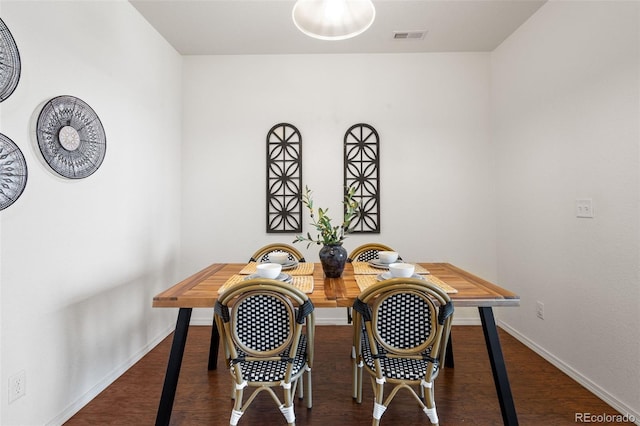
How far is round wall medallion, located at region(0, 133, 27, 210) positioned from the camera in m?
1.41

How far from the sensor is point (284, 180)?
3.17 meters

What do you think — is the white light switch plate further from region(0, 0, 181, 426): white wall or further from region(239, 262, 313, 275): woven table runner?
region(0, 0, 181, 426): white wall

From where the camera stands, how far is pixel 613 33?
1.88 m

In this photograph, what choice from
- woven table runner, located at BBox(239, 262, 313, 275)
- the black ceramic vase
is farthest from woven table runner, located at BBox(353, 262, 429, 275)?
woven table runner, located at BBox(239, 262, 313, 275)

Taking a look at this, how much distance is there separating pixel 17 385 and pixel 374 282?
1.85 m

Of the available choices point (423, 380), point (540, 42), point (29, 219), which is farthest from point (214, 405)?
point (540, 42)

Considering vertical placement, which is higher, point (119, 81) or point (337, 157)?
point (119, 81)

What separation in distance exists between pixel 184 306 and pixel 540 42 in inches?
126

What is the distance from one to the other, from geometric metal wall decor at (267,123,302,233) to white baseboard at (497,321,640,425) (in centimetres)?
225

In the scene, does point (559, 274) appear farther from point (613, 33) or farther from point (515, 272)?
point (613, 33)

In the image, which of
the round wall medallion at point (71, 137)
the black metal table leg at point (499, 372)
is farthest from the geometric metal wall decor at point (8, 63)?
the black metal table leg at point (499, 372)

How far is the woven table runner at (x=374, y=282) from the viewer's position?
1.63m

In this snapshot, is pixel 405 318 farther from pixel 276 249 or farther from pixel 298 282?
pixel 276 249

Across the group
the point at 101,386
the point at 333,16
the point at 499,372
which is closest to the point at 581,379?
the point at 499,372
